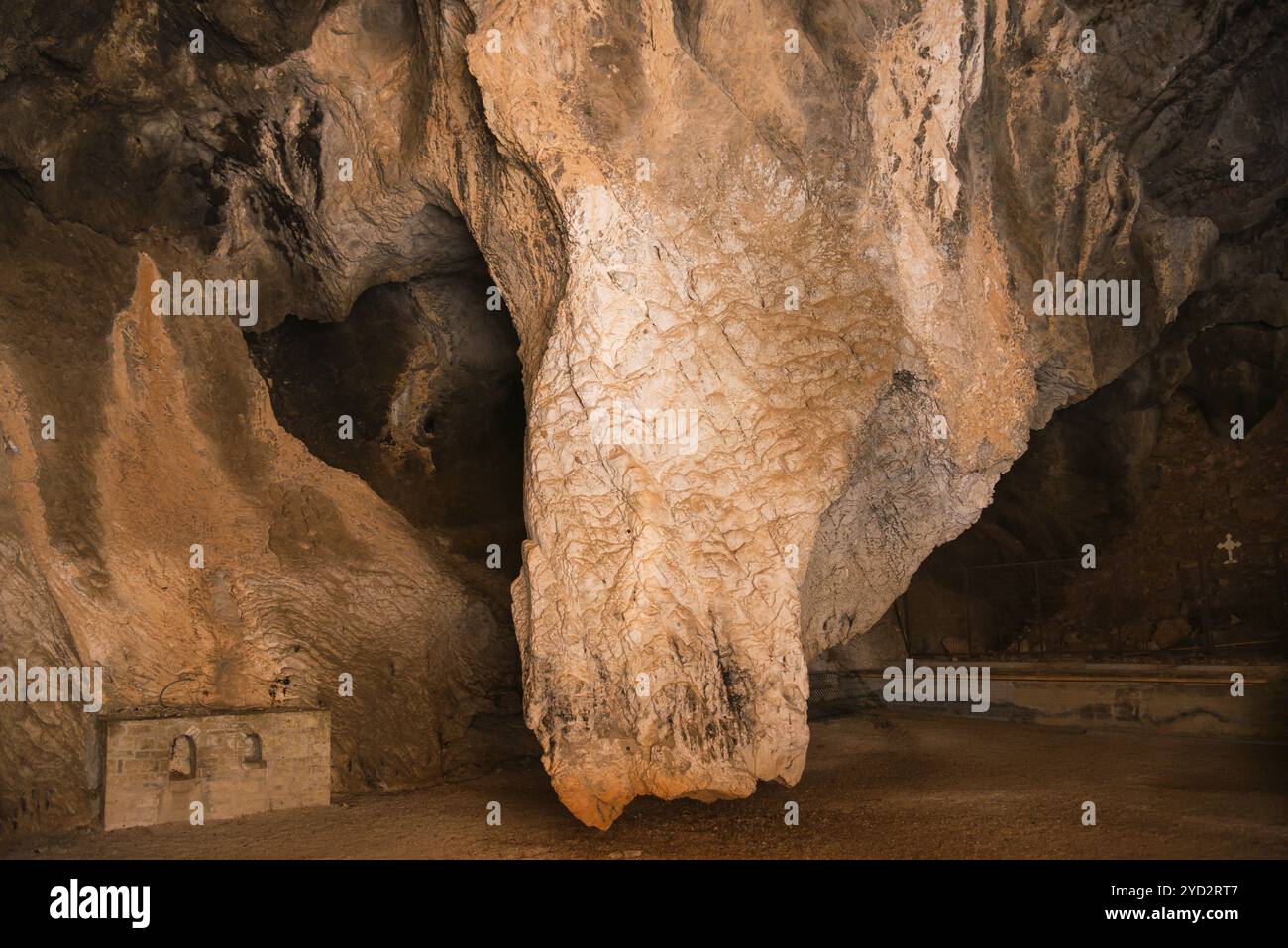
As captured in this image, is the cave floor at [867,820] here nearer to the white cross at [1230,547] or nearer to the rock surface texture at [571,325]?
the rock surface texture at [571,325]

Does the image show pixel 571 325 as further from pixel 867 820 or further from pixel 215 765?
pixel 215 765

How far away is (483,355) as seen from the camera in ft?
29.3

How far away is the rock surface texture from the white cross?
11.5 ft

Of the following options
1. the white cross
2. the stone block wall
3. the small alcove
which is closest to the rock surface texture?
the stone block wall

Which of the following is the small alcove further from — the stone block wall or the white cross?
the white cross

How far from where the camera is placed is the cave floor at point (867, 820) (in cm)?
488

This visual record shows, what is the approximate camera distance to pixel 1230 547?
33.3ft

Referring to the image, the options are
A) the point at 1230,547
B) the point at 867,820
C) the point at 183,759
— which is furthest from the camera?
the point at 1230,547

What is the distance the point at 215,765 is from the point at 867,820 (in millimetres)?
3675

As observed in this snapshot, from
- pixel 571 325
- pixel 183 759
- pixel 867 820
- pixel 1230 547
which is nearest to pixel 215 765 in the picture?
pixel 183 759

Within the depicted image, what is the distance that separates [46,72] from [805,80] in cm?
486

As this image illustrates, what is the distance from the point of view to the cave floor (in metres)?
4.88

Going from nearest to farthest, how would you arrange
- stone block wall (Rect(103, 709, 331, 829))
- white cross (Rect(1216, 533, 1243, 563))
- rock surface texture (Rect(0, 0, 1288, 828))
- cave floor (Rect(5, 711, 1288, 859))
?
cave floor (Rect(5, 711, 1288, 859)), rock surface texture (Rect(0, 0, 1288, 828)), stone block wall (Rect(103, 709, 331, 829)), white cross (Rect(1216, 533, 1243, 563))

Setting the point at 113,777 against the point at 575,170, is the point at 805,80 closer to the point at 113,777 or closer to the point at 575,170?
the point at 575,170
